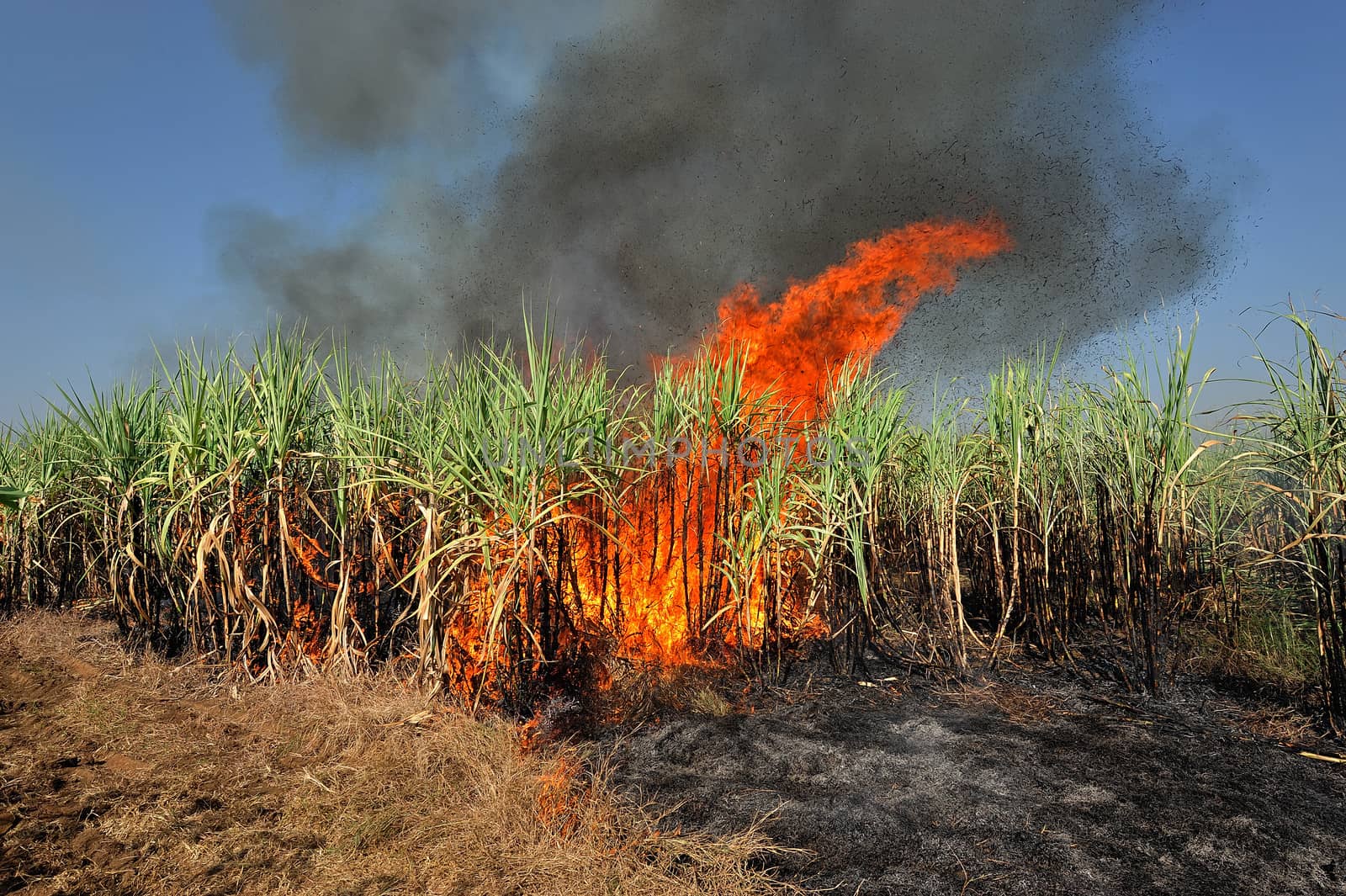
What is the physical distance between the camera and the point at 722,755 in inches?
129

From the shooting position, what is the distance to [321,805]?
2.95m

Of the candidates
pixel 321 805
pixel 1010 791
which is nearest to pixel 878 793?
pixel 1010 791

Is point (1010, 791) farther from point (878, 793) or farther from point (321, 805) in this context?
point (321, 805)

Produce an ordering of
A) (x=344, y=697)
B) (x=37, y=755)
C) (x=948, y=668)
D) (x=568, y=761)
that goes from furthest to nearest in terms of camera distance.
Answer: (x=948, y=668) < (x=344, y=697) < (x=37, y=755) < (x=568, y=761)

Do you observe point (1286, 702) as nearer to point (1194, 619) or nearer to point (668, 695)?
point (1194, 619)

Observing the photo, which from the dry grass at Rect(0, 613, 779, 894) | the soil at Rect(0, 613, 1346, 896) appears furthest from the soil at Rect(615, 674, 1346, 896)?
the dry grass at Rect(0, 613, 779, 894)

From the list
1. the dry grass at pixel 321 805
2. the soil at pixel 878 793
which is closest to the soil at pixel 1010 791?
the soil at pixel 878 793

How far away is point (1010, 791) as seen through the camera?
289cm

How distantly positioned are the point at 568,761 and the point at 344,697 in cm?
143

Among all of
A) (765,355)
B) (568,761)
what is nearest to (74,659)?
(568,761)

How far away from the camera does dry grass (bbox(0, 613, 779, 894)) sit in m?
2.47

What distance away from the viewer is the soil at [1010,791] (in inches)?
96.0

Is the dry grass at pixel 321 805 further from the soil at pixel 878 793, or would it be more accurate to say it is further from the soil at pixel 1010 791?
the soil at pixel 1010 791

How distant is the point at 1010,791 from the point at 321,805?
286 cm
